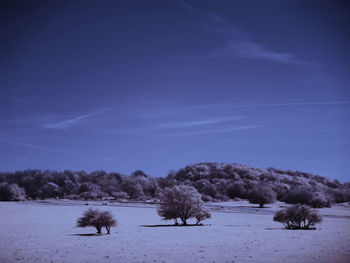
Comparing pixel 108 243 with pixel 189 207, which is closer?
pixel 108 243

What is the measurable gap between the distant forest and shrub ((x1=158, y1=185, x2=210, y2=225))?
29.1 meters

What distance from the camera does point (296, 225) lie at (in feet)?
99.6

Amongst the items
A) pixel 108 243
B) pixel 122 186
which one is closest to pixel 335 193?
pixel 122 186

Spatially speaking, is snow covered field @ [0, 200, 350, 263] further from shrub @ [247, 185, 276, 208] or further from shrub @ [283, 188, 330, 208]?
shrub @ [283, 188, 330, 208]

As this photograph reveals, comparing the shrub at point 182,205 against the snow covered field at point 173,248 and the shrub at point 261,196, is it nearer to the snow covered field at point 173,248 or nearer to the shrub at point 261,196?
the snow covered field at point 173,248

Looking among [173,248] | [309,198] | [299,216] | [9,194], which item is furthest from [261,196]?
[9,194]

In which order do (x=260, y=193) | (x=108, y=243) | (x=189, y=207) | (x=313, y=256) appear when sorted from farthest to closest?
(x=260, y=193)
(x=189, y=207)
(x=108, y=243)
(x=313, y=256)

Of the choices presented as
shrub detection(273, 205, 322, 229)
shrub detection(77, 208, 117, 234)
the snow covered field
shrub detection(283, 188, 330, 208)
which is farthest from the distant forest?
the snow covered field

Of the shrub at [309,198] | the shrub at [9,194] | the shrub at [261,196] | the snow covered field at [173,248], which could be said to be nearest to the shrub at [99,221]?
the snow covered field at [173,248]

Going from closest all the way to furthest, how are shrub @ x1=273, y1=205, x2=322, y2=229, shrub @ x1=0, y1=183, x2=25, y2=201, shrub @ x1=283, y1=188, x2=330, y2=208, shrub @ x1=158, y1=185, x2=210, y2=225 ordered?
shrub @ x1=273, y1=205, x2=322, y2=229 → shrub @ x1=158, y1=185, x2=210, y2=225 → shrub @ x1=283, y1=188, x2=330, y2=208 → shrub @ x1=0, y1=183, x2=25, y2=201

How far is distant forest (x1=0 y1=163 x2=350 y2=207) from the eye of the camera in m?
78.4

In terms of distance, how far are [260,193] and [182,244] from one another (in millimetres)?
41717

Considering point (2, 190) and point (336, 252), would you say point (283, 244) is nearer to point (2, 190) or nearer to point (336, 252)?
point (336, 252)

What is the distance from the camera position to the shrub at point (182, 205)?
34344mm
